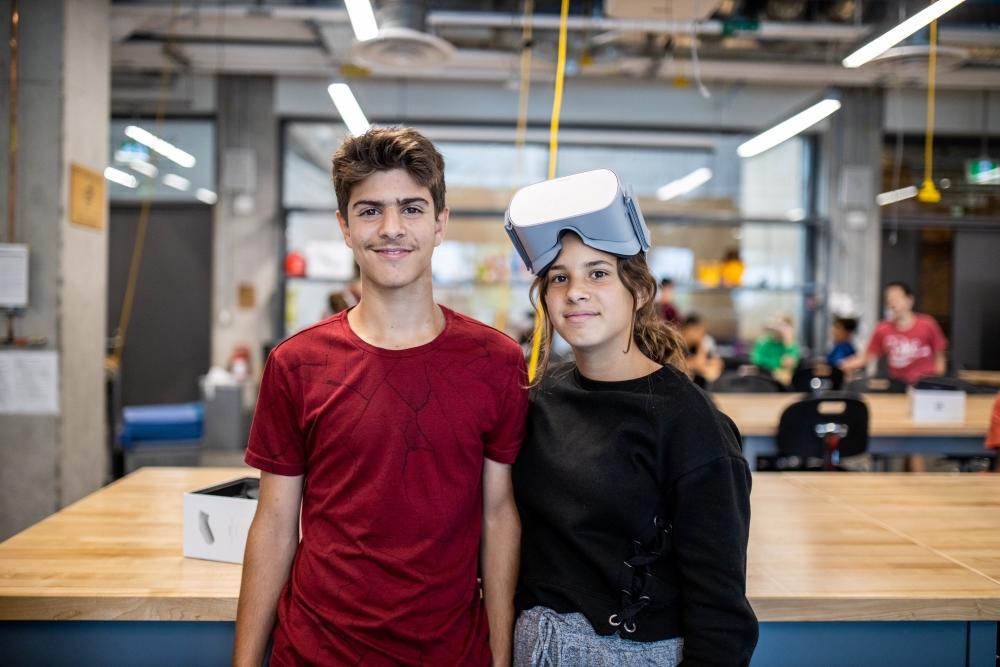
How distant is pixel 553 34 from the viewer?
21.7 ft

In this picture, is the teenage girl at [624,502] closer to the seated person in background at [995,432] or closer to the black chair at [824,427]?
the seated person in background at [995,432]

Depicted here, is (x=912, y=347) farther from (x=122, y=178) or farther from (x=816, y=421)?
(x=122, y=178)

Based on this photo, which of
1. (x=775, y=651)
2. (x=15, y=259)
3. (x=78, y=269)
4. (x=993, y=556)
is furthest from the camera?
(x=78, y=269)

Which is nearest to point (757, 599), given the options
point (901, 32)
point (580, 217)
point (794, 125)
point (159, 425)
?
point (580, 217)

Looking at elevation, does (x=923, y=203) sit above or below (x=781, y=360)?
above

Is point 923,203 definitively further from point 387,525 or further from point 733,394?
point 387,525

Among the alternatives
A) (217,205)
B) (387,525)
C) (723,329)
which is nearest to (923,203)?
(723,329)

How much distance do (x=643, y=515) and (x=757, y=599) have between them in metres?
0.38

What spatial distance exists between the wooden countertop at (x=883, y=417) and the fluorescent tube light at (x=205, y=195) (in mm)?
6062

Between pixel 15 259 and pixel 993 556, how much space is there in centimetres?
450

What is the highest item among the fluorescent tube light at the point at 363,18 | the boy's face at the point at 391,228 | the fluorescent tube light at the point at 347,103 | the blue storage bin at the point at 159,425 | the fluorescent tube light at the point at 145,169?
the fluorescent tube light at the point at 347,103

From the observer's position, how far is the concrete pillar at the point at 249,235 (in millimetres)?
8414

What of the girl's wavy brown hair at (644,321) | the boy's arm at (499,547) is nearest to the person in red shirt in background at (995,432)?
the girl's wavy brown hair at (644,321)

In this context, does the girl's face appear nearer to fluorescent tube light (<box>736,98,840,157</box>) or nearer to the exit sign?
fluorescent tube light (<box>736,98,840,157</box>)
